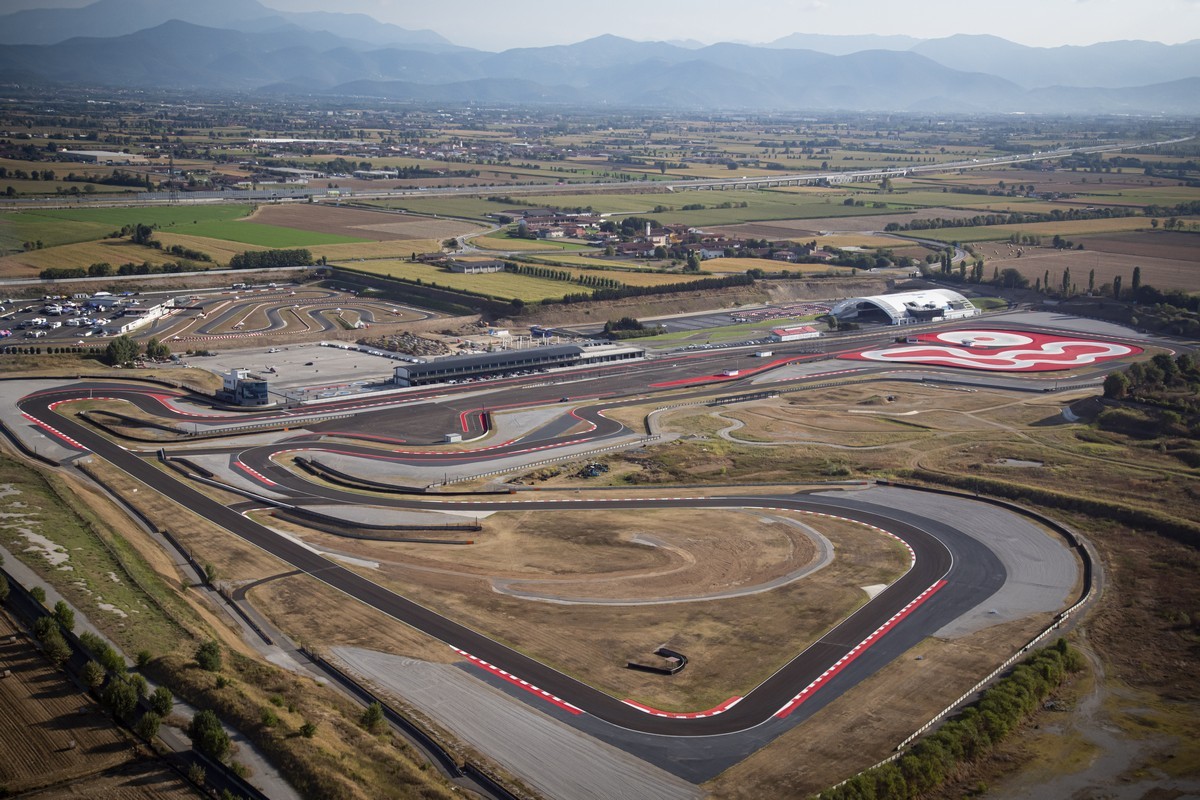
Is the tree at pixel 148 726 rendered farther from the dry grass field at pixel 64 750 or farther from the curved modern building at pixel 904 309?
the curved modern building at pixel 904 309

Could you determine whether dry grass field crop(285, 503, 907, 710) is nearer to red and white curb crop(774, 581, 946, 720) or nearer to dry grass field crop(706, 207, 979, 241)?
red and white curb crop(774, 581, 946, 720)

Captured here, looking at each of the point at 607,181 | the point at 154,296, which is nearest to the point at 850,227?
the point at 607,181

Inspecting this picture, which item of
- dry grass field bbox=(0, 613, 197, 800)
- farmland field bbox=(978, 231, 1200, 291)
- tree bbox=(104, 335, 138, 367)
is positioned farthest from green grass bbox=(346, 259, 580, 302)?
dry grass field bbox=(0, 613, 197, 800)

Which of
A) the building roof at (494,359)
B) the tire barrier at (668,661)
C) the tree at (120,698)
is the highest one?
the building roof at (494,359)

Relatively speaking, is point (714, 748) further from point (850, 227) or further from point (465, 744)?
point (850, 227)

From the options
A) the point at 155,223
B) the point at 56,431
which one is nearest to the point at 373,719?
the point at 56,431

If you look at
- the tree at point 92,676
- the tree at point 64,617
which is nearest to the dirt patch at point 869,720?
the tree at point 92,676
